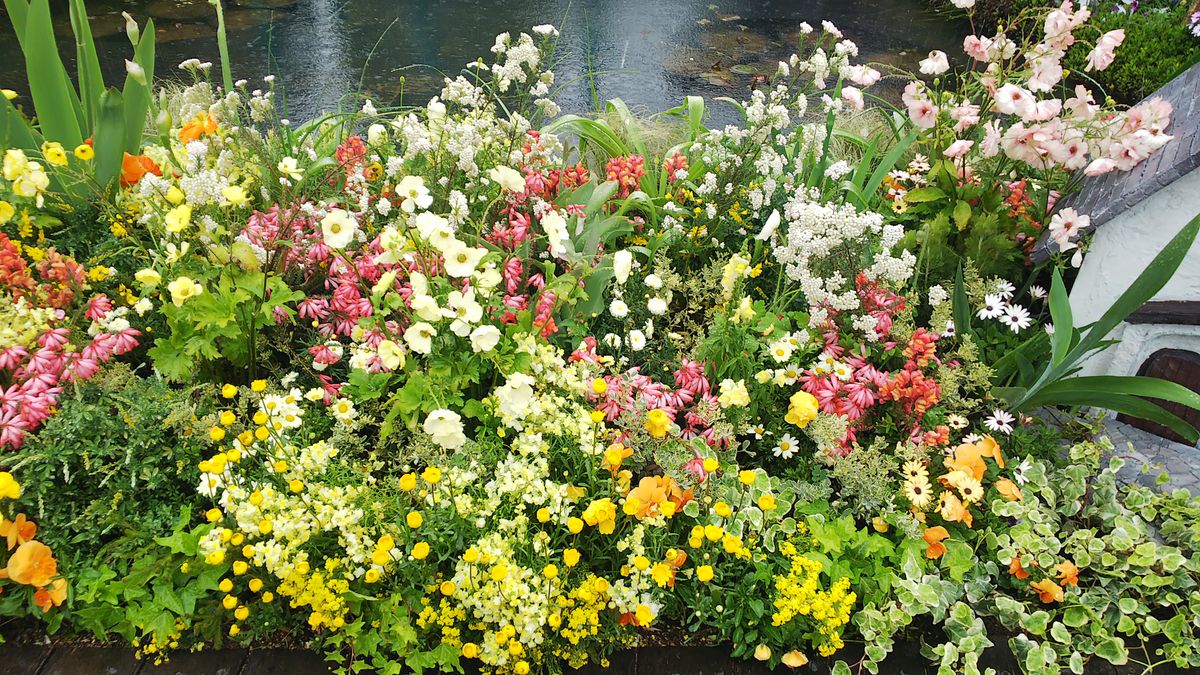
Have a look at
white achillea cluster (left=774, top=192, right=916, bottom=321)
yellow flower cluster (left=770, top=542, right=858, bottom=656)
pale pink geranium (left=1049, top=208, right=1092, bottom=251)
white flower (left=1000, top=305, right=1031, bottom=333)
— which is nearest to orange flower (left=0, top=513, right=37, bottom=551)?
yellow flower cluster (left=770, top=542, right=858, bottom=656)

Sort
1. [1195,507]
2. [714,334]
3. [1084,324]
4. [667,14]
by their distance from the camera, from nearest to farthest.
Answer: [1195,507]
[714,334]
[1084,324]
[667,14]

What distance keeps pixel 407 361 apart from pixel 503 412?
33 centimetres

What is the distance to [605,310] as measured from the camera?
2.63m

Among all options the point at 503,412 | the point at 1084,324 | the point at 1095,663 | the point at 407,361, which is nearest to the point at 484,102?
the point at 407,361

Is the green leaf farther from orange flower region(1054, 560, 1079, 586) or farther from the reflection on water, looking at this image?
orange flower region(1054, 560, 1079, 586)

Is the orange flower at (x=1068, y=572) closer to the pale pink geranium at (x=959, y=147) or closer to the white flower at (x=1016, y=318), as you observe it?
the white flower at (x=1016, y=318)

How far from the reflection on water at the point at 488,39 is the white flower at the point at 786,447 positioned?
11.7 ft

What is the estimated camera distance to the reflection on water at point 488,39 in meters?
5.50

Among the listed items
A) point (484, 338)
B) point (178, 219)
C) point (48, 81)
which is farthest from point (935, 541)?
point (48, 81)

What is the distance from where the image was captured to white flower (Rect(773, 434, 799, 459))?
2207 mm

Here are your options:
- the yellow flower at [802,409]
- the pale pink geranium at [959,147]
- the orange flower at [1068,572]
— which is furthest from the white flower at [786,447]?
the pale pink geranium at [959,147]

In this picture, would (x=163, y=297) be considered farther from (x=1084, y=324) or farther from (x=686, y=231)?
(x=1084, y=324)

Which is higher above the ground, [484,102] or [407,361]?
[484,102]

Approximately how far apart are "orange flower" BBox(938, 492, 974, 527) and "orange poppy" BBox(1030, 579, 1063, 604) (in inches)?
8.4
